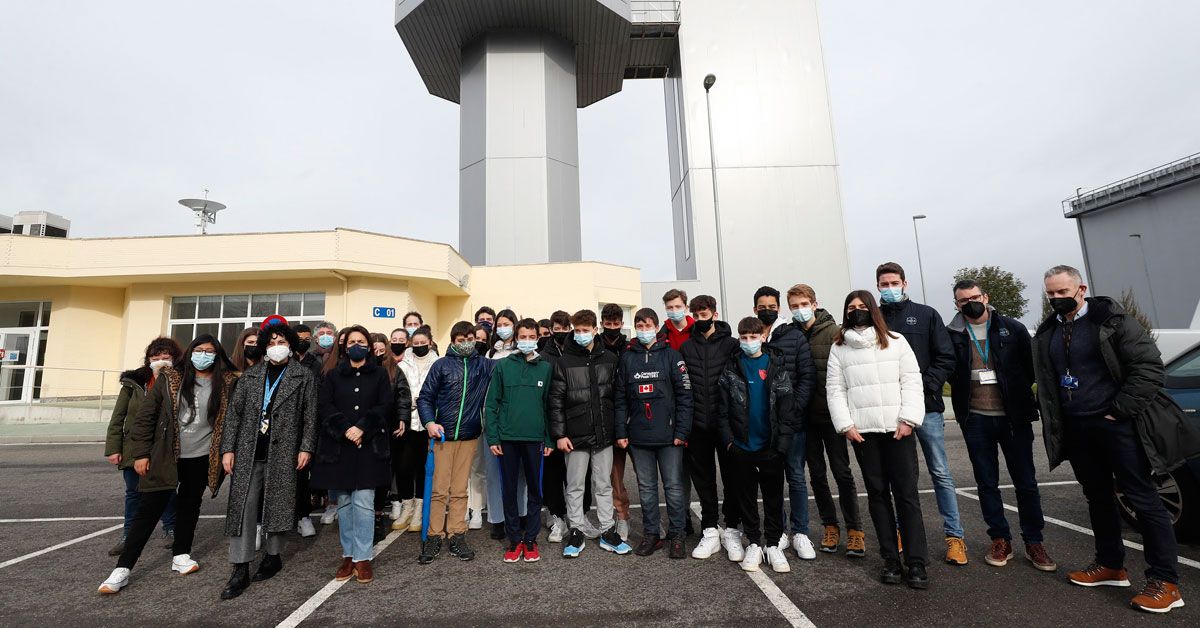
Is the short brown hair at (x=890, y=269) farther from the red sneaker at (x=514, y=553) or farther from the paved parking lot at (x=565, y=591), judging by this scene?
the red sneaker at (x=514, y=553)

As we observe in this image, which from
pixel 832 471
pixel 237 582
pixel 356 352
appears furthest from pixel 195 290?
pixel 832 471

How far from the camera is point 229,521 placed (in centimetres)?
376

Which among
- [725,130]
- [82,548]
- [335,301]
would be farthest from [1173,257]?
[82,548]

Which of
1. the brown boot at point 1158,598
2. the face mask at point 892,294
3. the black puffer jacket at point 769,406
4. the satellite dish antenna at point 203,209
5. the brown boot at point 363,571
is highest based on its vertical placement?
the satellite dish antenna at point 203,209

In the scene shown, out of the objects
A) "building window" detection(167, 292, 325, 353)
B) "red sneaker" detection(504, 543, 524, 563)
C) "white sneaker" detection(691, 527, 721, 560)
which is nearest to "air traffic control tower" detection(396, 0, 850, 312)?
"building window" detection(167, 292, 325, 353)

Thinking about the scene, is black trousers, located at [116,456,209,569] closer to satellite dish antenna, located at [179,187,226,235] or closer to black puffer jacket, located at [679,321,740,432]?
black puffer jacket, located at [679,321,740,432]

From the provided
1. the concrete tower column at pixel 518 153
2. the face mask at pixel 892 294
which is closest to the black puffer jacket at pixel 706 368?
the face mask at pixel 892 294

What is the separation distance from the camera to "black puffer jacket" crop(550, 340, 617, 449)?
4.49 m

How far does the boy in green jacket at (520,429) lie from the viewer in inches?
173

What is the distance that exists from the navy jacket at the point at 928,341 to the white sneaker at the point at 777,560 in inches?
62.6

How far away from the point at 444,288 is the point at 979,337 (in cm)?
1633

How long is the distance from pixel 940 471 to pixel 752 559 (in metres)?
1.62

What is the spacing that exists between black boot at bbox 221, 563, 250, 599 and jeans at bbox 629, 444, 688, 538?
2984mm

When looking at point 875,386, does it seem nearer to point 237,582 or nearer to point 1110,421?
point 1110,421
